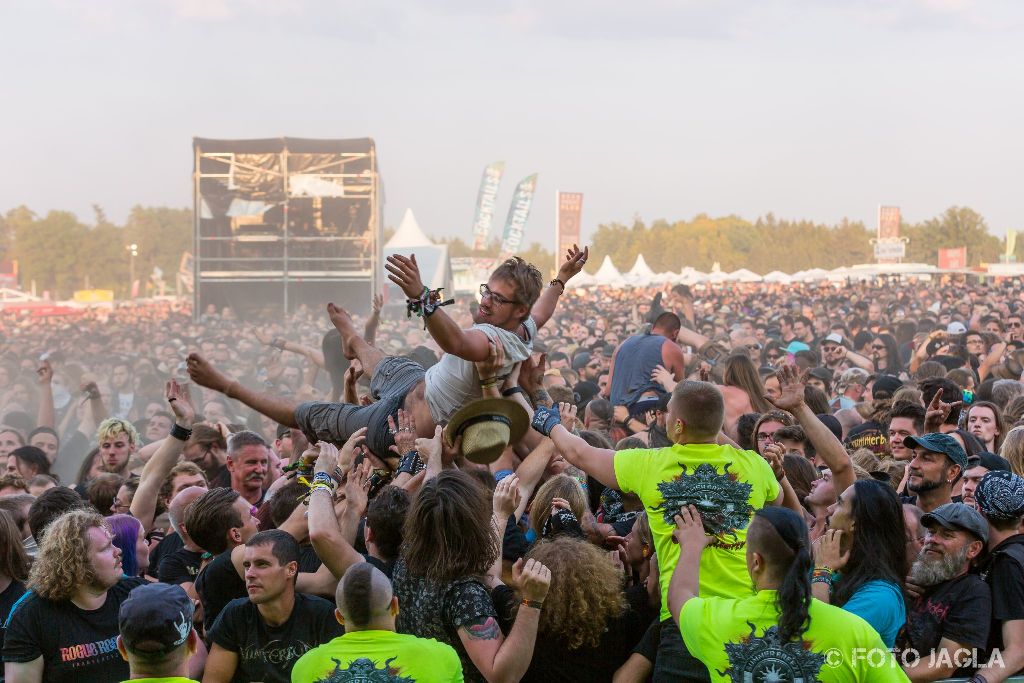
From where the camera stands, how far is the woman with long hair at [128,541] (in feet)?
17.0

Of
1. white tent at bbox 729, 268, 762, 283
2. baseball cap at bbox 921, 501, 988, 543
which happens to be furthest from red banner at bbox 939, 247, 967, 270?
baseball cap at bbox 921, 501, 988, 543

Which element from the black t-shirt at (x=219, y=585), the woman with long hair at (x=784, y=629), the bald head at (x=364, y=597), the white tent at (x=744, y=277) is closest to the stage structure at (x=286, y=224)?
the black t-shirt at (x=219, y=585)

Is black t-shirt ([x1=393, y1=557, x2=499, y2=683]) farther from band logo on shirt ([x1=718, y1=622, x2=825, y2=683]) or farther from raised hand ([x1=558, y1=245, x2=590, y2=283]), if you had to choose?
raised hand ([x1=558, y1=245, x2=590, y2=283])

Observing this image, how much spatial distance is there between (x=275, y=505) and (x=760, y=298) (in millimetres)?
33198

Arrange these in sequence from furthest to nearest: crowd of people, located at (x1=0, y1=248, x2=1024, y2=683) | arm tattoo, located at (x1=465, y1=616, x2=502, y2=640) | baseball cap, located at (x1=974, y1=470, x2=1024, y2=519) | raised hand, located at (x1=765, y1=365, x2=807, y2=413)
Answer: raised hand, located at (x1=765, y1=365, x2=807, y2=413) → baseball cap, located at (x1=974, y1=470, x2=1024, y2=519) → arm tattoo, located at (x1=465, y1=616, x2=502, y2=640) → crowd of people, located at (x1=0, y1=248, x2=1024, y2=683)

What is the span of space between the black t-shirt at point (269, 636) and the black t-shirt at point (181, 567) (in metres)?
0.88

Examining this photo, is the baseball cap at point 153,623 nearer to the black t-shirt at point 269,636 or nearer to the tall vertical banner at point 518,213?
the black t-shirt at point 269,636

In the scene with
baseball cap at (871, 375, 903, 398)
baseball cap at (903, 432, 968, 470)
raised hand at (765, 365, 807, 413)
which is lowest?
baseball cap at (871, 375, 903, 398)

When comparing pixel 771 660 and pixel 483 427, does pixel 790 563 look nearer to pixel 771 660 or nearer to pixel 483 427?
pixel 771 660

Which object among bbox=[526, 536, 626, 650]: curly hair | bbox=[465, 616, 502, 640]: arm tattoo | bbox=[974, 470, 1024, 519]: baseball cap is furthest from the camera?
bbox=[974, 470, 1024, 519]: baseball cap

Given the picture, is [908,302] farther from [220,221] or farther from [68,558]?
[68,558]

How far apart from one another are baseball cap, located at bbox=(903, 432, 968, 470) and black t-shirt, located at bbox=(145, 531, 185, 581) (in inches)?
138

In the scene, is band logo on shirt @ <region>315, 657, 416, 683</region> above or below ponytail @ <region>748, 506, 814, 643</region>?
below

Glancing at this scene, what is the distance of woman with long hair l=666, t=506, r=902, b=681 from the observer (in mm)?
3256
